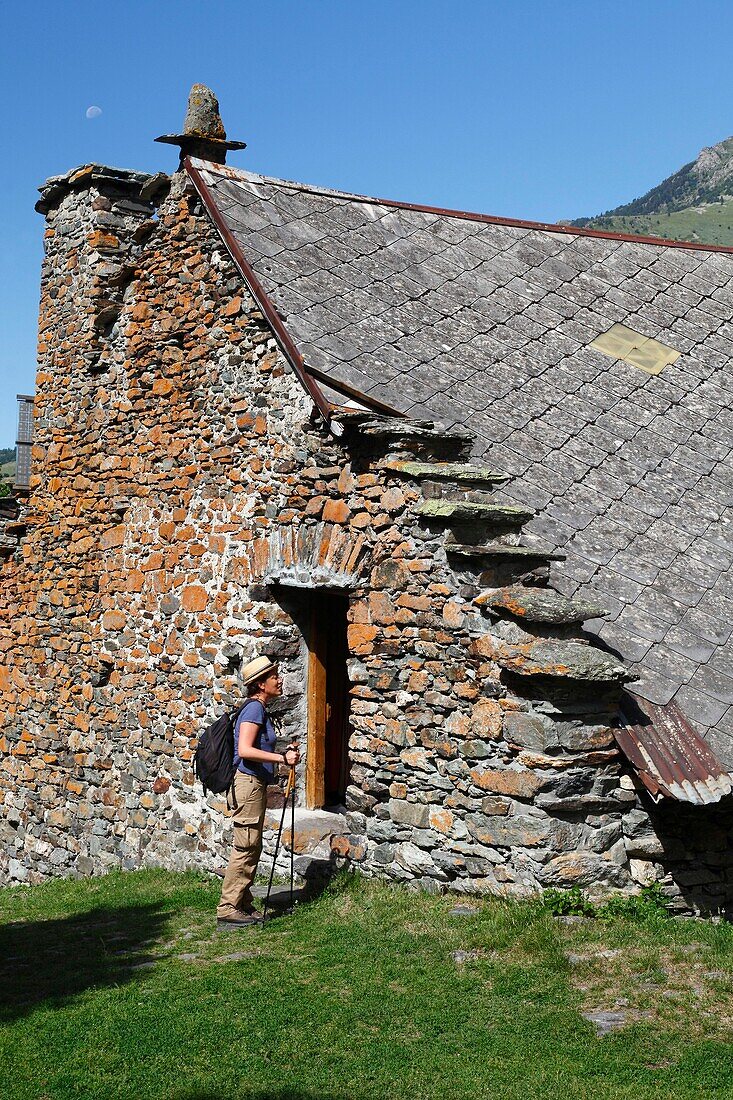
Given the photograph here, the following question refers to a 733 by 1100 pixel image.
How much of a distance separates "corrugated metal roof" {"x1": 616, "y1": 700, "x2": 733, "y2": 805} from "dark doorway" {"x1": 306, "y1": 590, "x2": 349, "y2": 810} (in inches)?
96.1

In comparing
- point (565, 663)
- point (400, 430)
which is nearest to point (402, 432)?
point (400, 430)

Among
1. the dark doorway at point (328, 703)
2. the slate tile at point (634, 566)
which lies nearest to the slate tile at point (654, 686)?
the slate tile at point (634, 566)

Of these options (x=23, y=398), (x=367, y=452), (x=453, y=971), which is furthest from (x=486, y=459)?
(x=23, y=398)

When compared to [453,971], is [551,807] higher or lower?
higher

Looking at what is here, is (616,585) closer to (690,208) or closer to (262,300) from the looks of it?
(262,300)

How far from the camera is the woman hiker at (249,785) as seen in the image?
21.6 ft

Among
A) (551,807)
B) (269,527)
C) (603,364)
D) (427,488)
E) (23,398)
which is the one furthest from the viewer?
(23,398)

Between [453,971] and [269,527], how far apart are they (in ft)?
11.6

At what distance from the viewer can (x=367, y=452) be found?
7.41m

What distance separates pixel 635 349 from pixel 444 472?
12.6 ft

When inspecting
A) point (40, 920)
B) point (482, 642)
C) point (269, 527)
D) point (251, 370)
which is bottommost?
point (40, 920)

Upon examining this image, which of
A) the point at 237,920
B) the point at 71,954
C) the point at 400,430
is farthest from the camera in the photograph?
the point at 400,430

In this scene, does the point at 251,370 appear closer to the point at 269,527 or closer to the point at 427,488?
the point at 269,527

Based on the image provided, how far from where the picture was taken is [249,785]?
21.8 ft
